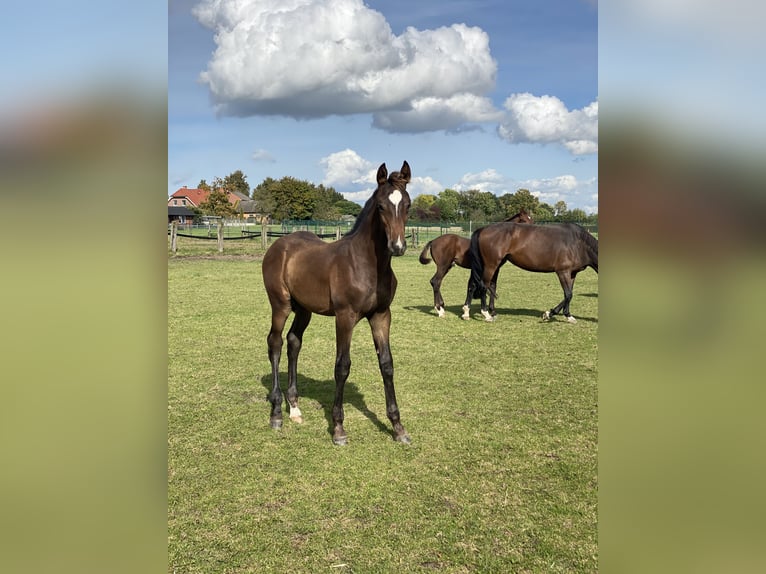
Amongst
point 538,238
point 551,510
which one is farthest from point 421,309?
point 551,510

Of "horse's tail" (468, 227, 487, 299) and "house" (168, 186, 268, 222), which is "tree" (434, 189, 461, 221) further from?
"horse's tail" (468, 227, 487, 299)

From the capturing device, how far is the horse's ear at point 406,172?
13.8 ft

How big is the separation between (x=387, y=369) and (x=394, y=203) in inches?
64.2

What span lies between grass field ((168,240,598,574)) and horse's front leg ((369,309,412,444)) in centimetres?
14

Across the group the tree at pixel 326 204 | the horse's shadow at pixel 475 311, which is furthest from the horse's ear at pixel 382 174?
the tree at pixel 326 204

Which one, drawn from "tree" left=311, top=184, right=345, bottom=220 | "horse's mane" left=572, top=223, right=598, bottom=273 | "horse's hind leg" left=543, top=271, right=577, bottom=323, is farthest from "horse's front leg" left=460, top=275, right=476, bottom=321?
"tree" left=311, top=184, right=345, bottom=220

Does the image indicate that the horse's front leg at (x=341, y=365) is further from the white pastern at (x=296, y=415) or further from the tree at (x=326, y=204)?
the tree at (x=326, y=204)

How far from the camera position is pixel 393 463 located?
443 centimetres

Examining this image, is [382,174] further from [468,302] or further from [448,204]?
[448,204]

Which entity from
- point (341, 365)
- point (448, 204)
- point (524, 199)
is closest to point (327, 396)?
point (341, 365)

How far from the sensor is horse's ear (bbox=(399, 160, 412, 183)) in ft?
13.8

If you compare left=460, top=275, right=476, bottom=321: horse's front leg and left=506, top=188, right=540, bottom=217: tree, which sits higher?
left=506, top=188, right=540, bottom=217: tree
